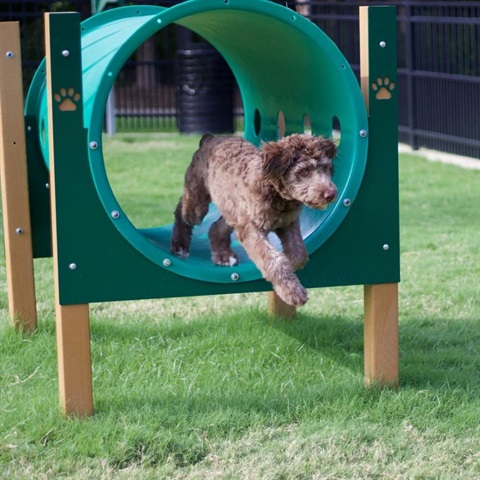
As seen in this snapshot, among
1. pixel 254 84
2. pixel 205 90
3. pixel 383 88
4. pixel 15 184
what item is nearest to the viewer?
pixel 383 88

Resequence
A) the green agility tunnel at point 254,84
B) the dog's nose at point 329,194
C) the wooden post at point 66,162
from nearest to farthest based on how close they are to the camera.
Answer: the dog's nose at point 329,194 < the wooden post at point 66,162 < the green agility tunnel at point 254,84

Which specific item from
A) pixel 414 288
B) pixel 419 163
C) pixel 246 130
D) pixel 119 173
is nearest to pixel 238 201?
pixel 246 130

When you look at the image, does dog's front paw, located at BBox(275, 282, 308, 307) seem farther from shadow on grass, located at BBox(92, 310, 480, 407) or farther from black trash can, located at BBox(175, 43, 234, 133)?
black trash can, located at BBox(175, 43, 234, 133)

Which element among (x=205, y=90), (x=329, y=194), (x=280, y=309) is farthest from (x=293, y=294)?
(x=205, y=90)

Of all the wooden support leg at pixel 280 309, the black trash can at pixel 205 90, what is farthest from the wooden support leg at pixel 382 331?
the black trash can at pixel 205 90

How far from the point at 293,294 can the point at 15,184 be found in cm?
200

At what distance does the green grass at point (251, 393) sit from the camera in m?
4.12

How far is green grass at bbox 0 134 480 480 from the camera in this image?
412 centimetres

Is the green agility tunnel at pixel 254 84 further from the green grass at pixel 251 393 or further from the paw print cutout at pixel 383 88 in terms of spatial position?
the green grass at pixel 251 393

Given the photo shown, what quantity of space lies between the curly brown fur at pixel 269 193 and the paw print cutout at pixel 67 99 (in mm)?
809

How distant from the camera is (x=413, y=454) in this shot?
13.7ft

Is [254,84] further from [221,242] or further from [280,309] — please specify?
[221,242]

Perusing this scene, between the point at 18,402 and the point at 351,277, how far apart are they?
158 centimetres

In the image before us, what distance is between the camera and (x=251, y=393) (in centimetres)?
479
